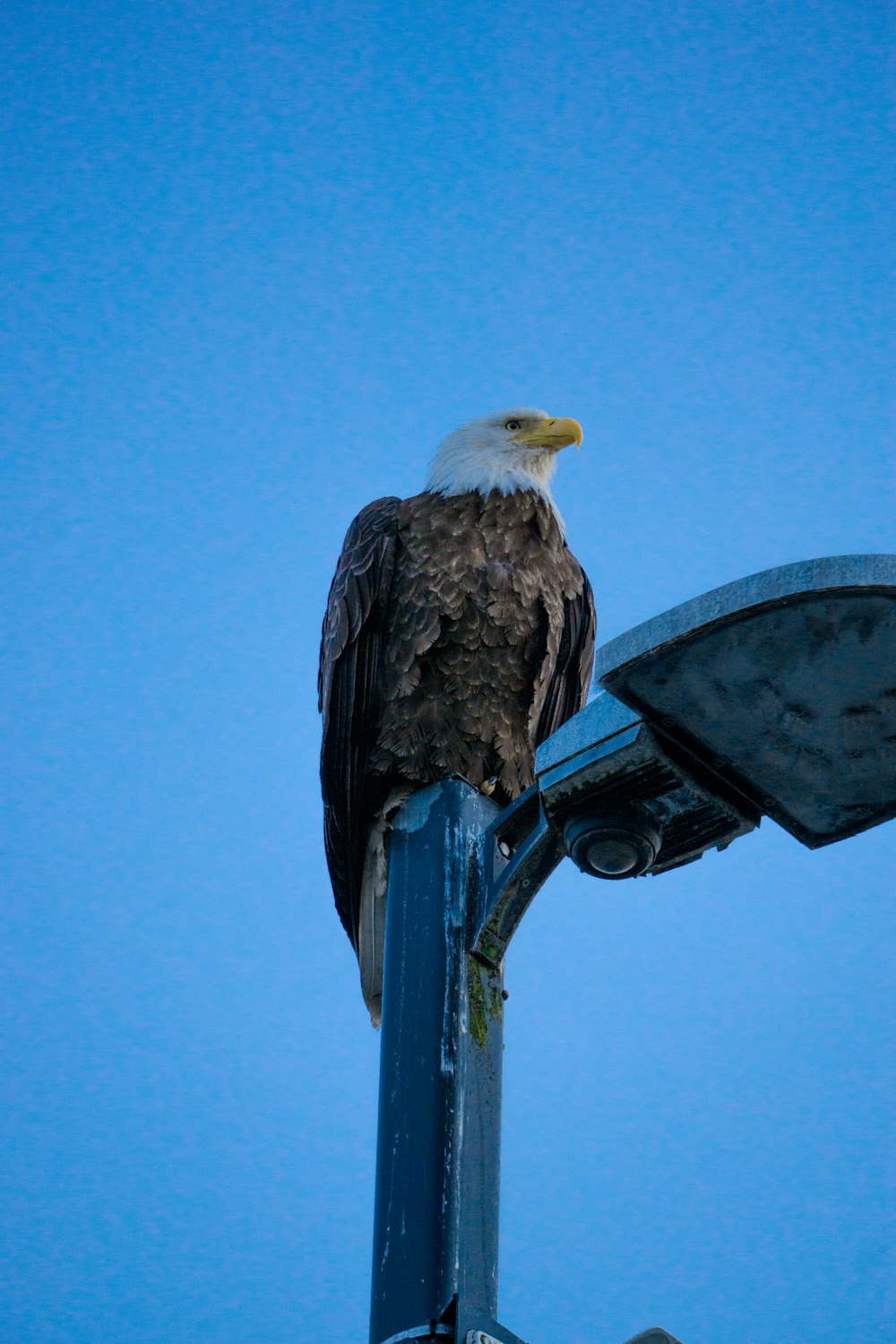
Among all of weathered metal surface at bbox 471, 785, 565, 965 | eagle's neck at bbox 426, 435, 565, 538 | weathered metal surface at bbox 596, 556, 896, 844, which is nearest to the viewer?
weathered metal surface at bbox 596, 556, 896, 844

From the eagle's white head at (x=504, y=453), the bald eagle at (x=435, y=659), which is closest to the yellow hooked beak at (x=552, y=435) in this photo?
the eagle's white head at (x=504, y=453)

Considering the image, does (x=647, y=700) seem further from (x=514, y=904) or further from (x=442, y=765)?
(x=442, y=765)

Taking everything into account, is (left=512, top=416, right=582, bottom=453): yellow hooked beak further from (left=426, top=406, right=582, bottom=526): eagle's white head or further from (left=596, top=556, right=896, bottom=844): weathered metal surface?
(left=596, top=556, right=896, bottom=844): weathered metal surface

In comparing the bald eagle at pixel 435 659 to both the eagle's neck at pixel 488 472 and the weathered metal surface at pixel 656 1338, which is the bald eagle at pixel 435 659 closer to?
the eagle's neck at pixel 488 472

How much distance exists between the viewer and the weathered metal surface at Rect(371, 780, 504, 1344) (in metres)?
2.29

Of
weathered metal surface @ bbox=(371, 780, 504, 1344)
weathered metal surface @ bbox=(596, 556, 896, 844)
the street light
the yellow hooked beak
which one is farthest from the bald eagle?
weathered metal surface @ bbox=(596, 556, 896, 844)

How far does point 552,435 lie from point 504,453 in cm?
29

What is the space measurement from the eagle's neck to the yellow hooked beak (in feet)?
0.14

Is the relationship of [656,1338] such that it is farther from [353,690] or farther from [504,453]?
[504,453]

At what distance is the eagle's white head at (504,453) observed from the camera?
17.0 feet

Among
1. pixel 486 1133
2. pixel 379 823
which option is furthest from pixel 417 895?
pixel 379 823

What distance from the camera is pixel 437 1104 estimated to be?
8.09 ft

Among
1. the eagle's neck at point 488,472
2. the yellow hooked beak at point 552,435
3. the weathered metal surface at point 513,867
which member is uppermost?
the yellow hooked beak at point 552,435

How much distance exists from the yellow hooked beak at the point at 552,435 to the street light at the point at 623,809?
3093 mm
